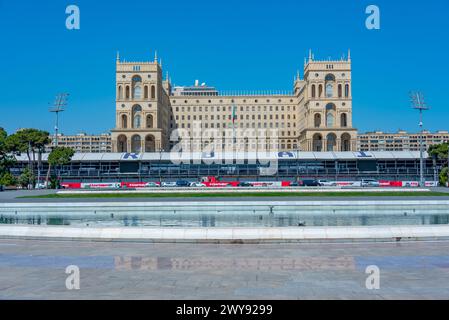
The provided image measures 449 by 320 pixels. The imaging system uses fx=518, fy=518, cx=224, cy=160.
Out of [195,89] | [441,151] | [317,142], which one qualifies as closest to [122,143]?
[317,142]

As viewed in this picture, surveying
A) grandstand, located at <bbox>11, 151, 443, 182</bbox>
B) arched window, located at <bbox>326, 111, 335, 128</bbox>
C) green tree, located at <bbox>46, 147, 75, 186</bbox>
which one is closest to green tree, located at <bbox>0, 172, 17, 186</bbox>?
green tree, located at <bbox>46, 147, 75, 186</bbox>

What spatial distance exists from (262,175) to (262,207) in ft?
157

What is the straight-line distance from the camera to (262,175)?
7994cm

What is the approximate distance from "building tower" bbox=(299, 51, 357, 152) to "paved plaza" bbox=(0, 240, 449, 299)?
82787 millimetres

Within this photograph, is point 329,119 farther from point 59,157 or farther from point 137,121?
point 59,157

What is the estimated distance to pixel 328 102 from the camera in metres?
99.9

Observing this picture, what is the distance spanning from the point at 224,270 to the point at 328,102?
90.9m

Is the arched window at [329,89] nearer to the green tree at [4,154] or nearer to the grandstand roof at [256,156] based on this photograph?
the grandstand roof at [256,156]

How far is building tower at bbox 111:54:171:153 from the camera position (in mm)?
98562

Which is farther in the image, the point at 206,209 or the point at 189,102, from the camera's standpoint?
the point at 189,102
